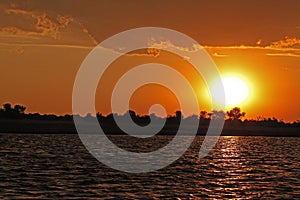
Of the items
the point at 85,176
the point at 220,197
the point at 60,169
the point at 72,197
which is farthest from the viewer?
the point at 60,169

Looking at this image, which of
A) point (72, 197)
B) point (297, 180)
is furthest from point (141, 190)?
point (297, 180)

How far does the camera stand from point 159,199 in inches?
2021

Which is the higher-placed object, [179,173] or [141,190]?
[179,173]

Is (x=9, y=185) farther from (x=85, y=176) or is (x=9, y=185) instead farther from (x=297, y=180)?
(x=297, y=180)

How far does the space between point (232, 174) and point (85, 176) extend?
2292 centimetres

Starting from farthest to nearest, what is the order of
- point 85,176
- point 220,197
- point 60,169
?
1. point 60,169
2. point 85,176
3. point 220,197

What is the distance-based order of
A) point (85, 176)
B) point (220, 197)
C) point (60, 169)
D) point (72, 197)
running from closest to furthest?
point (72, 197), point (220, 197), point (85, 176), point (60, 169)

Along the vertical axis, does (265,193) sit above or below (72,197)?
above

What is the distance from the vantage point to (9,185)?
57281 millimetres

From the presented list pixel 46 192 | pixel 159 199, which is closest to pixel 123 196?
pixel 159 199

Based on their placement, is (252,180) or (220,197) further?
(252,180)

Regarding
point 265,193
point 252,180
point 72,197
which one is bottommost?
point 72,197

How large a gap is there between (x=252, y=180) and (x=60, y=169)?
2646 centimetres

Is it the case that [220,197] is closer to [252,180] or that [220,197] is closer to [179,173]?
[252,180]
